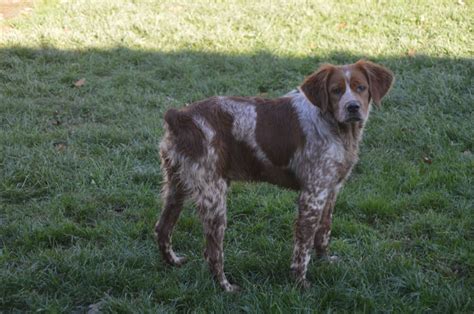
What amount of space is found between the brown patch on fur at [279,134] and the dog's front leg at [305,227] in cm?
31

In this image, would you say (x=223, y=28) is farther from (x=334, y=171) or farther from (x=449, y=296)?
(x=449, y=296)

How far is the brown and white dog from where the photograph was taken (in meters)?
4.06

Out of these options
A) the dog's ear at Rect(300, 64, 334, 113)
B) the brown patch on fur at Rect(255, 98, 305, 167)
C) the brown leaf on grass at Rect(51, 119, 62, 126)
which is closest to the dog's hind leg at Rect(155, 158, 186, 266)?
the brown patch on fur at Rect(255, 98, 305, 167)

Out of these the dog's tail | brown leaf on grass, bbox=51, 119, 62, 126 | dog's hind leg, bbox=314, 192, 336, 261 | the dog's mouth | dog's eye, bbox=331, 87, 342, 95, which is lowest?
brown leaf on grass, bbox=51, 119, 62, 126

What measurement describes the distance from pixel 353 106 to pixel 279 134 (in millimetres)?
549

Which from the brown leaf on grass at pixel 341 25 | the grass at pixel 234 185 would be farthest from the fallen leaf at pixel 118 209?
the brown leaf on grass at pixel 341 25

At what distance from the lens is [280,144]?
13.6ft

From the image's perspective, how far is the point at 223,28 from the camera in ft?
31.8

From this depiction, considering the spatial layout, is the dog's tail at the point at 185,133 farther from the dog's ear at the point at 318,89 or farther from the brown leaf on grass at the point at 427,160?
the brown leaf on grass at the point at 427,160

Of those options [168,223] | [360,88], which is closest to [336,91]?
[360,88]

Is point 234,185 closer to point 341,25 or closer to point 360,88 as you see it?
point 360,88

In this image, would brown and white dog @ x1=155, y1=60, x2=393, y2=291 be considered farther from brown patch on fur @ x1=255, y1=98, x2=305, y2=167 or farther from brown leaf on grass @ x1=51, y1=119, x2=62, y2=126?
brown leaf on grass @ x1=51, y1=119, x2=62, y2=126

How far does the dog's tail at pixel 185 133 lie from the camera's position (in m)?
4.03

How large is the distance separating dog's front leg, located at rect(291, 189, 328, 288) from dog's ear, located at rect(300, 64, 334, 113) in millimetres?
607
